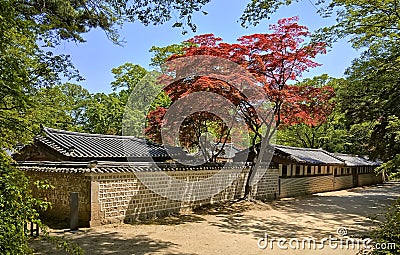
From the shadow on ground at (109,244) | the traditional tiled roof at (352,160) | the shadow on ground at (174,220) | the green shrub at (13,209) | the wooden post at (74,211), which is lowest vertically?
the shadow on ground at (174,220)

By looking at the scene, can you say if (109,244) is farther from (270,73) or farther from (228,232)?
(270,73)

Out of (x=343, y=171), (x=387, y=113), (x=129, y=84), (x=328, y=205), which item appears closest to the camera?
(x=387, y=113)

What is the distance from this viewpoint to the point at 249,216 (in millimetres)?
10227

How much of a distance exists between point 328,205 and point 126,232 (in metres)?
9.59

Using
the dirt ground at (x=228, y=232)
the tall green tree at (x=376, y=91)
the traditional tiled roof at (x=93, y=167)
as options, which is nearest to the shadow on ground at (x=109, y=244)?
the dirt ground at (x=228, y=232)

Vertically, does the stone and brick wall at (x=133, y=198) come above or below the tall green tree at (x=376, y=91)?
below

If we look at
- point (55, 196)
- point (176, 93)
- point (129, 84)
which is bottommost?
point (55, 196)

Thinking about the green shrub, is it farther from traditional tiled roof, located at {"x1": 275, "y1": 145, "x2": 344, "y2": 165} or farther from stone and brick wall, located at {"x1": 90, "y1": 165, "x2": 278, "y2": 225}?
traditional tiled roof, located at {"x1": 275, "y1": 145, "x2": 344, "y2": 165}

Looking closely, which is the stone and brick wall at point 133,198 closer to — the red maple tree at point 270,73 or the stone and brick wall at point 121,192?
the stone and brick wall at point 121,192

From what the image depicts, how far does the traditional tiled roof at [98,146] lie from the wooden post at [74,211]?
336 centimetres

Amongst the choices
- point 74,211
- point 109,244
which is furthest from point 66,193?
point 109,244

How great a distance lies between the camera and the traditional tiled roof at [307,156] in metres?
15.7

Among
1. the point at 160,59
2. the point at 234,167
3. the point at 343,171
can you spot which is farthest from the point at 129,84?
the point at 343,171

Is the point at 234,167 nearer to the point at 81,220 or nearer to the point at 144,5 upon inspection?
the point at 81,220
